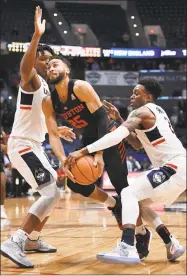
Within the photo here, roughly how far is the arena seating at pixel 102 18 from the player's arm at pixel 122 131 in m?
10.5

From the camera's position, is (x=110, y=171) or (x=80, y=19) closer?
(x=110, y=171)

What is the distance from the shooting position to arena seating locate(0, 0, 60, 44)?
136 inches

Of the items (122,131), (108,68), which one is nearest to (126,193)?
(122,131)

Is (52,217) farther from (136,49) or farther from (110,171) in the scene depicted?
(136,49)

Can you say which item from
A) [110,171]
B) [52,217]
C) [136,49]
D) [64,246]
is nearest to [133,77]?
[136,49]

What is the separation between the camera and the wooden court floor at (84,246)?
155 inches

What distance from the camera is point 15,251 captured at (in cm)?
391

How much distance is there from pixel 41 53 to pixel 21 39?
743 millimetres

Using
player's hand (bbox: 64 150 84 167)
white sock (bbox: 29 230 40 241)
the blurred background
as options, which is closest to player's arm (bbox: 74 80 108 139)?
player's hand (bbox: 64 150 84 167)

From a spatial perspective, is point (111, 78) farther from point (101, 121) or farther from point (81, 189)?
point (101, 121)

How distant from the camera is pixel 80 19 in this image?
15.0 m

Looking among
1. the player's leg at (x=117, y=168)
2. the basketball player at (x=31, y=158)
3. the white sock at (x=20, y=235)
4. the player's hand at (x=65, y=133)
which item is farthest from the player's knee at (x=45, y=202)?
the player's hand at (x=65, y=133)

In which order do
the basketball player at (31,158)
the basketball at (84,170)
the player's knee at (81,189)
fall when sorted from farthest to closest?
1. the basketball player at (31,158)
2. the player's knee at (81,189)
3. the basketball at (84,170)

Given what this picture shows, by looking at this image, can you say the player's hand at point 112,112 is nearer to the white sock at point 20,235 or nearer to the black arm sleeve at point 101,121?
the black arm sleeve at point 101,121
